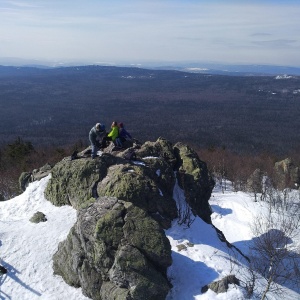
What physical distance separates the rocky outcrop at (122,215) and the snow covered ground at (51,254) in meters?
0.64

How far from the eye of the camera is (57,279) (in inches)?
650

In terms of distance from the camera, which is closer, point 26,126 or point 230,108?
point 26,126

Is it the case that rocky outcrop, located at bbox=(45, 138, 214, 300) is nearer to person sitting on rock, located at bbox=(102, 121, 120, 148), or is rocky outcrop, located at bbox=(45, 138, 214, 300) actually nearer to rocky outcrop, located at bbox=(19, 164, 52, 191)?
person sitting on rock, located at bbox=(102, 121, 120, 148)

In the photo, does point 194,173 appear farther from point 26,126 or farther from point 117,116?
point 117,116

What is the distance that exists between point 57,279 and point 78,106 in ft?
596

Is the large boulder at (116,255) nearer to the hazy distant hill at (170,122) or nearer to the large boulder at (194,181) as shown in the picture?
the large boulder at (194,181)

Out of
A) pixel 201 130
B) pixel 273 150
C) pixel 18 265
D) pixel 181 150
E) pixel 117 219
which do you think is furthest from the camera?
pixel 201 130

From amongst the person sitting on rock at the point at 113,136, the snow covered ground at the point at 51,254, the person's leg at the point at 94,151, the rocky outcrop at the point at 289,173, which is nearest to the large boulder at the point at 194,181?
the snow covered ground at the point at 51,254

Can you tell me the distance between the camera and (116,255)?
1473 centimetres

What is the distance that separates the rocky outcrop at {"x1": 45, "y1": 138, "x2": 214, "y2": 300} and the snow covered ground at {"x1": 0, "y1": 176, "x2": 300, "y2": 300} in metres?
0.64

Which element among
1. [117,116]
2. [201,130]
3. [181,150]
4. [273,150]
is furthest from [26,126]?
[181,150]

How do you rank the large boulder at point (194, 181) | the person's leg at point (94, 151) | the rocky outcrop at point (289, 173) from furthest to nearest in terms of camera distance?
the rocky outcrop at point (289, 173) < the large boulder at point (194, 181) < the person's leg at point (94, 151)

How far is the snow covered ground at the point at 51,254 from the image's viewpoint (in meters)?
15.5

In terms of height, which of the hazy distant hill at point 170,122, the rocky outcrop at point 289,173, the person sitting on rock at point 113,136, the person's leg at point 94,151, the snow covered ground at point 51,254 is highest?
the person sitting on rock at point 113,136
